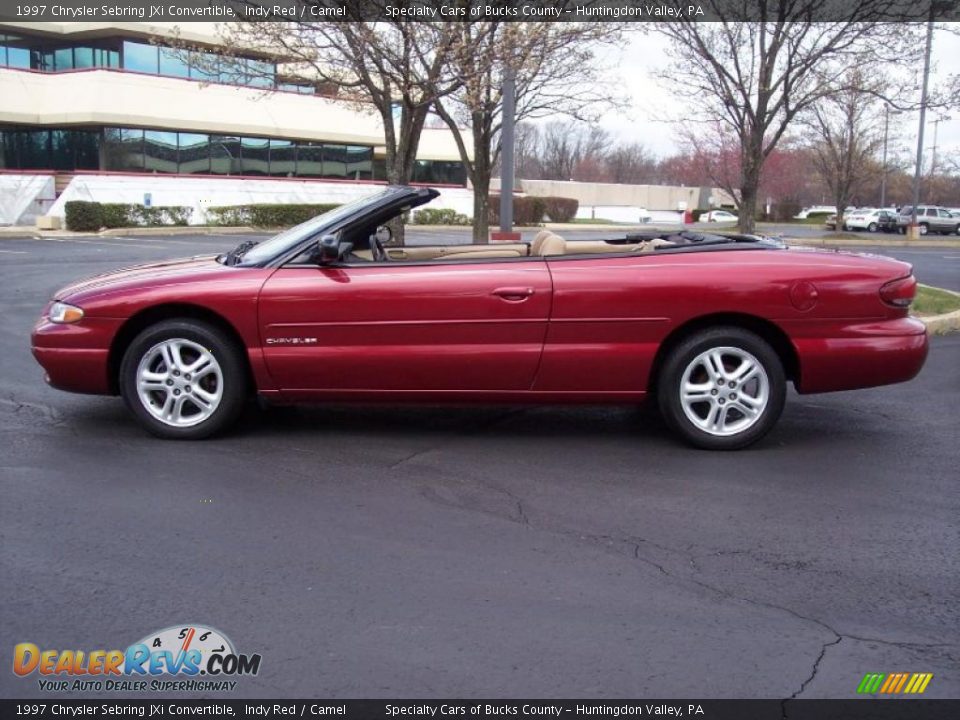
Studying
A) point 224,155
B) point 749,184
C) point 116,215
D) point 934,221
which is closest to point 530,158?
point 934,221

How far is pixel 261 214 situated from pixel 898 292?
3225cm

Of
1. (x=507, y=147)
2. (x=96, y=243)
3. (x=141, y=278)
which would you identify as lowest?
(x=96, y=243)

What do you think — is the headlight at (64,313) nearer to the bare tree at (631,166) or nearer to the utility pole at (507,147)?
the utility pole at (507,147)

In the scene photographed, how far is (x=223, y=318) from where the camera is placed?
5.55m

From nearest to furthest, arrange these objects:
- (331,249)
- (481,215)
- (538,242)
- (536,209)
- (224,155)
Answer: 1. (331,249)
2. (538,242)
3. (481,215)
4. (224,155)
5. (536,209)

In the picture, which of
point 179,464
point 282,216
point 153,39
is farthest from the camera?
point 282,216

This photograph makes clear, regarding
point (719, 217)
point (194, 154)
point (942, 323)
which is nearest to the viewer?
point (942, 323)

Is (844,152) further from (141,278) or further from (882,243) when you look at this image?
(141,278)

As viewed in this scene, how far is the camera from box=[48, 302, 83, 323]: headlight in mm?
5570

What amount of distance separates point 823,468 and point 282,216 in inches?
1294

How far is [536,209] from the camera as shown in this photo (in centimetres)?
4703
